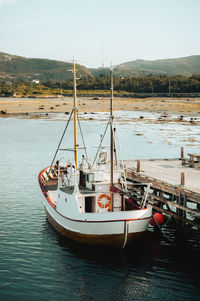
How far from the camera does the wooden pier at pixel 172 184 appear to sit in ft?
75.4

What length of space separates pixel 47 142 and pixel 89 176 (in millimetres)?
44795

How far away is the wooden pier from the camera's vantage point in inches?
905

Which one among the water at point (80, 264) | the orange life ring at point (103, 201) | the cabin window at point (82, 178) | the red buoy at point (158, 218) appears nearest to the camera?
the water at point (80, 264)

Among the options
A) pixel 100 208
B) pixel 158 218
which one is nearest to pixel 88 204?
pixel 100 208

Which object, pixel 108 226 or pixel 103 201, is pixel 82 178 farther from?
pixel 108 226

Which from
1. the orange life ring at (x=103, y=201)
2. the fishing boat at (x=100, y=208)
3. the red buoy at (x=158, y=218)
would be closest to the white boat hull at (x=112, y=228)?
the fishing boat at (x=100, y=208)

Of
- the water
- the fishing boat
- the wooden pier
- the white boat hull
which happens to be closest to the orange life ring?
the fishing boat

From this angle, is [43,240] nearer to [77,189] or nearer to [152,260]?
[77,189]

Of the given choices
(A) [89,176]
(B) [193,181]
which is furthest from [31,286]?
(B) [193,181]

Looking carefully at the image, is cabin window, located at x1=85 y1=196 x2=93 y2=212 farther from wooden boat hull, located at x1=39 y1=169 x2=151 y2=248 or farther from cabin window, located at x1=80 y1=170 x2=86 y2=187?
cabin window, located at x1=80 y1=170 x2=86 y2=187

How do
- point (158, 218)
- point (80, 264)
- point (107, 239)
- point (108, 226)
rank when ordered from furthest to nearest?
1. point (158, 218)
2. point (107, 239)
3. point (108, 226)
4. point (80, 264)

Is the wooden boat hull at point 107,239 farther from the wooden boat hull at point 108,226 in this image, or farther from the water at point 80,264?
the water at point 80,264

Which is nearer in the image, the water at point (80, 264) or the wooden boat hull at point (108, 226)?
the water at point (80, 264)

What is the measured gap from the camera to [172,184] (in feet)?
80.8
